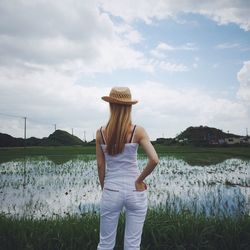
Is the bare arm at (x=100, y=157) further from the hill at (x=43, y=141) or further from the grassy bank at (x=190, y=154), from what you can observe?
the hill at (x=43, y=141)

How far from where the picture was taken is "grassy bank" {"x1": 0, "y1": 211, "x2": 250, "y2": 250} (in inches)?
209

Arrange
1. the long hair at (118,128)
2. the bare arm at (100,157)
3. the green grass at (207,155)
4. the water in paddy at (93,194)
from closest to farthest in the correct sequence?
1. the long hair at (118,128)
2. the bare arm at (100,157)
3. the water in paddy at (93,194)
4. the green grass at (207,155)

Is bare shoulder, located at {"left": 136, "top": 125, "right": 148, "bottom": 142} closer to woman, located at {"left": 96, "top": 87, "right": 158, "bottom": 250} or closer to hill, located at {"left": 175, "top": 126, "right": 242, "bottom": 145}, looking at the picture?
woman, located at {"left": 96, "top": 87, "right": 158, "bottom": 250}

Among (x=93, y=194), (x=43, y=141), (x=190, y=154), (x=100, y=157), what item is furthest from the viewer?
(x=43, y=141)

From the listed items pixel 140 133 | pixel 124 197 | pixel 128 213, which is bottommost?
pixel 128 213

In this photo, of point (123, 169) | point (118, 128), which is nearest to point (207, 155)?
point (123, 169)

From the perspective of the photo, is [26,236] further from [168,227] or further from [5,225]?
[168,227]

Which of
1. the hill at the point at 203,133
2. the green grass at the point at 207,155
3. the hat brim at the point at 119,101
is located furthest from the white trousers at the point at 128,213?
the hill at the point at 203,133

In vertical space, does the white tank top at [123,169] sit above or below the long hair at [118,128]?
below

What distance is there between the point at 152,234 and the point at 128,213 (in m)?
2.23

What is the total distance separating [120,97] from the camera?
3.29 m

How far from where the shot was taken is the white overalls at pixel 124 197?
127 inches

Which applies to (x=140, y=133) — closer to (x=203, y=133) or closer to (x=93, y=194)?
(x=93, y=194)

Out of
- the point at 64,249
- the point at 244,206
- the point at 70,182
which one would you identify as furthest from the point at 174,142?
the point at 64,249
